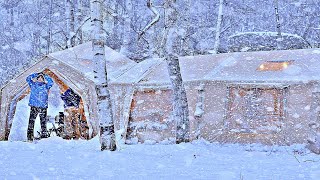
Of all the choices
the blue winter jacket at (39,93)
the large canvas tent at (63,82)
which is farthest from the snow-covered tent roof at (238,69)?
the blue winter jacket at (39,93)

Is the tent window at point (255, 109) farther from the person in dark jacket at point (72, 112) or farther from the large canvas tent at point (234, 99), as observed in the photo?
the person in dark jacket at point (72, 112)

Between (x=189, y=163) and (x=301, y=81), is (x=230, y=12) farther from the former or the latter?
(x=189, y=163)

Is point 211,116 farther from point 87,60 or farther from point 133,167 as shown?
point 133,167

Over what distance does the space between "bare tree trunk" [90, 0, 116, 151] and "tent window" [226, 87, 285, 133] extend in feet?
11.1

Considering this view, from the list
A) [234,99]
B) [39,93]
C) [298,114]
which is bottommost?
[298,114]

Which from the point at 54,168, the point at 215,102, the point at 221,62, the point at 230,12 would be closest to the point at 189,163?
the point at 54,168

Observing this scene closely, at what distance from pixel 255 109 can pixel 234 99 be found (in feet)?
1.76

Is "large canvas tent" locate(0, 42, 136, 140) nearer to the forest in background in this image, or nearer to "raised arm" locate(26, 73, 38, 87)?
"raised arm" locate(26, 73, 38, 87)

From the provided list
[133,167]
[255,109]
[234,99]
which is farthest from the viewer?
[234,99]

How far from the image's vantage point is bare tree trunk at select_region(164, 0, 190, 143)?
28.1ft

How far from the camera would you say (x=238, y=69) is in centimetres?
984

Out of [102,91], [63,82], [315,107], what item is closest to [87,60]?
[63,82]

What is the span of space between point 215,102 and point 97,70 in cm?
344

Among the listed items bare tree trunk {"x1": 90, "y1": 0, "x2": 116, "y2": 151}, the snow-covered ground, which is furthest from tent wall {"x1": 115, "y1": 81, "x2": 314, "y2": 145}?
the snow-covered ground
